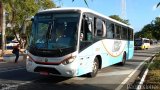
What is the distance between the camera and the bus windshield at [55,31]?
42.8ft

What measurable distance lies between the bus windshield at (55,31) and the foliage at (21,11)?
25841 mm

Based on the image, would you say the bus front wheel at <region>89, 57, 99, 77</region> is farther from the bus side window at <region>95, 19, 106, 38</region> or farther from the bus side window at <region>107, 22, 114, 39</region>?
the bus side window at <region>107, 22, 114, 39</region>

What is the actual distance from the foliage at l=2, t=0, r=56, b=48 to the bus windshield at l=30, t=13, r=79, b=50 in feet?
84.8

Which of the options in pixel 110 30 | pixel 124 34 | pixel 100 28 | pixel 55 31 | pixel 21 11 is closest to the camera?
pixel 55 31

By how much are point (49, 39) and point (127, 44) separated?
11399 millimetres

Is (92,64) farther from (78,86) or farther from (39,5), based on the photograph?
(39,5)

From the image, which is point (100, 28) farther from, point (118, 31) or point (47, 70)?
point (118, 31)

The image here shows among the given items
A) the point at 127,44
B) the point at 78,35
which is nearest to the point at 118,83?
the point at 78,35

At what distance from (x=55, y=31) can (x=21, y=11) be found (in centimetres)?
2909

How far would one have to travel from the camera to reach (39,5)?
140 feet

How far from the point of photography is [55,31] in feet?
43.7

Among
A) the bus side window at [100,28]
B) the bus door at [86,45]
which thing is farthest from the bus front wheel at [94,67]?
the bus side window at [100,28]

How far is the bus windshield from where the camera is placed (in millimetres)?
13055

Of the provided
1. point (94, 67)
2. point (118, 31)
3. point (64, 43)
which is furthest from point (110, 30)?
point (64, 43)
